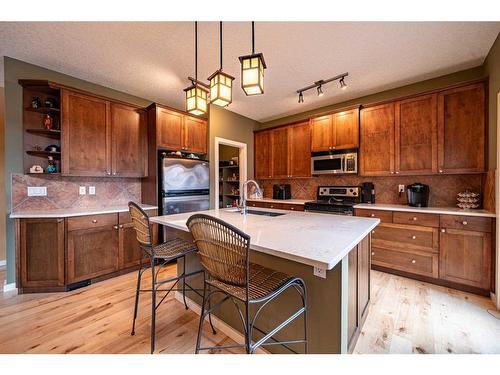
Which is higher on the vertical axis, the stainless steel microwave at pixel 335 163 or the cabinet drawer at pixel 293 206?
the stainless steel microwave at pixel 335 163

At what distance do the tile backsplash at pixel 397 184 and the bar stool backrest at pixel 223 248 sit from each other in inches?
129

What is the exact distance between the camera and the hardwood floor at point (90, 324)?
1.55 metres

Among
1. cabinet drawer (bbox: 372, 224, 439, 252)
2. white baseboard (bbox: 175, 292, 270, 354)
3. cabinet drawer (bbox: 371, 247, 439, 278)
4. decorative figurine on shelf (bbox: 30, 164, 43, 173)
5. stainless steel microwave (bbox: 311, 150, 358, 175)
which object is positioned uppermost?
stainless steel microwave (bbox: 311, 150, 358, 175)

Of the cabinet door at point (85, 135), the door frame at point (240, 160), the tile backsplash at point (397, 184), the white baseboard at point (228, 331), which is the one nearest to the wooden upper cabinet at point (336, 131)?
the tile backsplash at point (397, 184)

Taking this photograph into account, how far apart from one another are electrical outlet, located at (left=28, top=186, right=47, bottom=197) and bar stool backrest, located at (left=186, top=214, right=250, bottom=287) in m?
2.74

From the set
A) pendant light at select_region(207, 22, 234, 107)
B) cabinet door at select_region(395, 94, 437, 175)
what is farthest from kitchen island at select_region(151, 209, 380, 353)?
cabinet door at select_region(395, 94, 437, 175)

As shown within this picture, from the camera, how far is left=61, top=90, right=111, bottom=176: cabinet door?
256 cm

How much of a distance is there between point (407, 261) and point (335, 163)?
1.75 m

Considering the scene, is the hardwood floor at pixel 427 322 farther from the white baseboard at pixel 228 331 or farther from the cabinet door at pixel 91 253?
the cabinet door at pixel 91 253

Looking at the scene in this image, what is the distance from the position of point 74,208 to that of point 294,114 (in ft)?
13.8

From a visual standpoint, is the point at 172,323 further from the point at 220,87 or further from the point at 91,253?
the point at 220,87

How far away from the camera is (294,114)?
4445mm

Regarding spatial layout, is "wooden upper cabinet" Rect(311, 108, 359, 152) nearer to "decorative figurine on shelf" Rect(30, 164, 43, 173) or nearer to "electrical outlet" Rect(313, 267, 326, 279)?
"electrical outlet" Rect(313, 267, 326, 279)

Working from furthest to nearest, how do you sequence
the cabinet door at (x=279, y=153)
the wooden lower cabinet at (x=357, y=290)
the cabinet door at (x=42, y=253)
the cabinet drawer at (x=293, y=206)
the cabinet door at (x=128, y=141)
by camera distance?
the cabinet door at (x=279, y=153) → the cabinet drawer at (x=293, y=206) → the cabinet door at (x=128, y=141) → the cabinet door at (x=42, y=253) → the wooden lower cabinet at (x=357, y=290)
